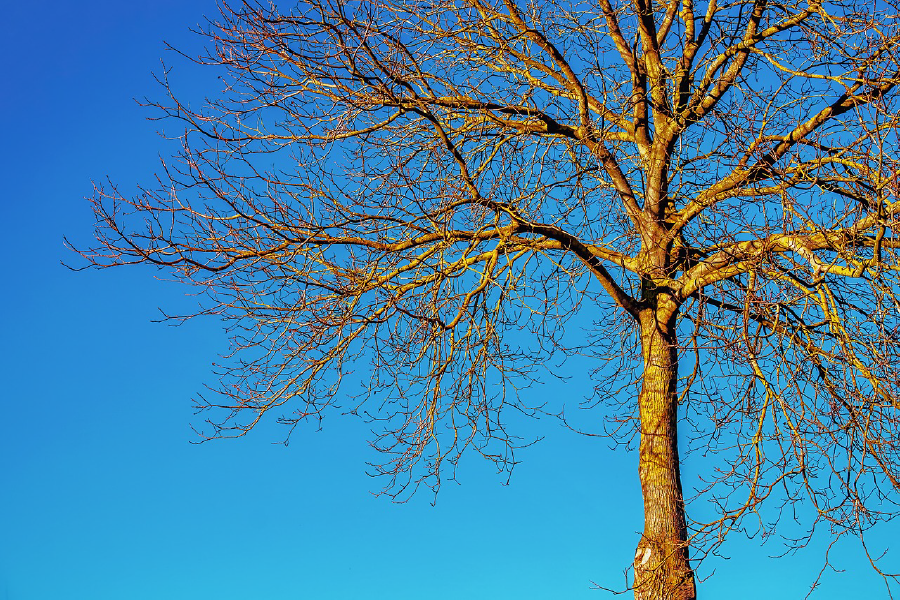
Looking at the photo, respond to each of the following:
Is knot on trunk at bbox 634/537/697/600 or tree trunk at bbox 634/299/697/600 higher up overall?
tree trunk at bbox 634/299/697/600

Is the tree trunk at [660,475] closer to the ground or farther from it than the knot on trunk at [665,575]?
farther from it

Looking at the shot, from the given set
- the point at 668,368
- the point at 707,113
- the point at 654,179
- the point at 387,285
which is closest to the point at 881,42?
the point at 707,113

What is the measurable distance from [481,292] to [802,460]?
297 centimetres

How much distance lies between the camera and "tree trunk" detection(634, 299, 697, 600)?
6656mm

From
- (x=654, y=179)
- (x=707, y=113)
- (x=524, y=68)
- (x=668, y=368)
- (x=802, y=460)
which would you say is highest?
(x=524, y=68)

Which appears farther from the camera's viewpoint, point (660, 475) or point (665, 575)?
point (660, 475)

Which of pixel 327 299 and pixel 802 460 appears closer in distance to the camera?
pixel 802 460

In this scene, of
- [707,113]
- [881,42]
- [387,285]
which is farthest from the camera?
[707,113]

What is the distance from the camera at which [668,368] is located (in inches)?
293

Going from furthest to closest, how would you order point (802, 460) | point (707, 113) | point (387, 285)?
point (707, 113) < point (387, 285) < point (802, 460)

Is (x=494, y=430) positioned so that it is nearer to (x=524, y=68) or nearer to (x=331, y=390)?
(x=331, y=390)

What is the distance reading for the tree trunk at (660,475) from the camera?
6.66 m

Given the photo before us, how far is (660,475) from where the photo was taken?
7082mm

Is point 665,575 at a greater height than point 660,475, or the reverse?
point 660,475
